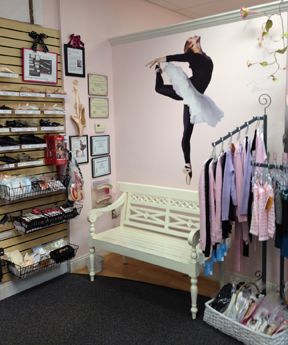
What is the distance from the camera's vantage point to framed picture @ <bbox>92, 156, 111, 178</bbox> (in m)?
3.97

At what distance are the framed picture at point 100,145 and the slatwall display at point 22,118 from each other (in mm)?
436

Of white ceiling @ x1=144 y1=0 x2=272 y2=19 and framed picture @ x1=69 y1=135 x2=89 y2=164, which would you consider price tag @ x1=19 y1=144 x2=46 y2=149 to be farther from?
white ceiling @ x1=144 y1=0 x2=272 y2=19

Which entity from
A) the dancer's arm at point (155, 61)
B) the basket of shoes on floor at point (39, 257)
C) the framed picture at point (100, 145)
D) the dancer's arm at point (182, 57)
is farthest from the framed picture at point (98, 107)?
the basket of shoes on floor at point (39, 257)

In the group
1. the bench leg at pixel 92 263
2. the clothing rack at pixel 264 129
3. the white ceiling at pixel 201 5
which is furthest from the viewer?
the white ceiling at pixel 201 5

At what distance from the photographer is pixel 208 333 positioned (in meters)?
2.68

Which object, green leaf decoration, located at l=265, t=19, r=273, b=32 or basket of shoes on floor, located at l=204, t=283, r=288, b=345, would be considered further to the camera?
green leaf decoration, located at l=265, t=19, r=273, b=32

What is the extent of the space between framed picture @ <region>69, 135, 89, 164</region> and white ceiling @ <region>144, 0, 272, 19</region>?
6.81ft

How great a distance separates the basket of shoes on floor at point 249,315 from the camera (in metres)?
2.46

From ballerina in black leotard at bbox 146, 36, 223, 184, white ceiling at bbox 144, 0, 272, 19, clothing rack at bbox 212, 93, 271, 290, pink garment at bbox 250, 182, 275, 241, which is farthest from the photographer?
white ceiling at bbox 144, 0, 272, 19

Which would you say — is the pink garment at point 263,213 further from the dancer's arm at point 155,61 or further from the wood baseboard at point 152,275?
the dancer's arm at point 155,61

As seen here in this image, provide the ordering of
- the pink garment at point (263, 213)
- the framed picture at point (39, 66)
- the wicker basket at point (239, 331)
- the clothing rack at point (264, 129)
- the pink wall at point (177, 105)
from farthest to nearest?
the framed picture at point (39, 66), the pink wall at point (177, 105), the clothing rack at point (264, 129), the pink garment at point (263, 213), the wicker basket at point (239, 331)

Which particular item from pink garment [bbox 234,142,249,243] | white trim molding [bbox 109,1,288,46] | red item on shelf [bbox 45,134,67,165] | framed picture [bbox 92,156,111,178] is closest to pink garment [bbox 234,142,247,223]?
pink garment [bbox 234,142,249,243]

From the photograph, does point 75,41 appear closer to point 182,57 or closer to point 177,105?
point 182,57

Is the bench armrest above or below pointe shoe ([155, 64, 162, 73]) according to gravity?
below
